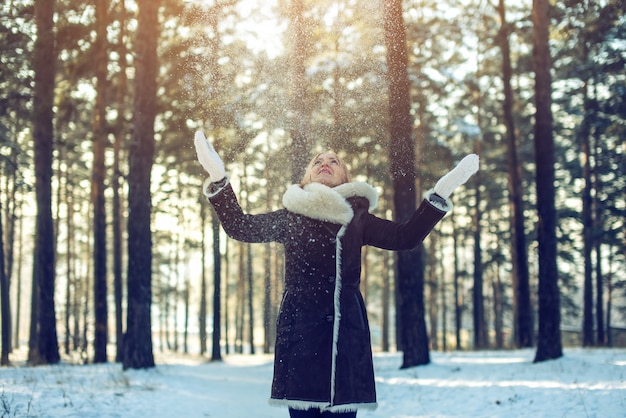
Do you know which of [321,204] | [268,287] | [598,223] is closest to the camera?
[321,204]

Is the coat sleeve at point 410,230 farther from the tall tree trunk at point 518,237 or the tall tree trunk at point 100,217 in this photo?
the tall tree trunk at point 518,237

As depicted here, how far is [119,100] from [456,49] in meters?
11.7

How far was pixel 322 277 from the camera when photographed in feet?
13.3

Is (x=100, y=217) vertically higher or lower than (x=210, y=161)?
higher

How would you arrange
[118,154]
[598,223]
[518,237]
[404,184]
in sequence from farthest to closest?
1. [598,223]
2. [518,237]
3. [118,154]
4. [404,184]

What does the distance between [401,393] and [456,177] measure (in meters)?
8.42

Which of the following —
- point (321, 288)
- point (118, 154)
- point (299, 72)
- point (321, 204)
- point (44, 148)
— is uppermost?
point (299, 72)

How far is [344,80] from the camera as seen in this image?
15.2 m

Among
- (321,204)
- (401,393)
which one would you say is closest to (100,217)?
(401,393)

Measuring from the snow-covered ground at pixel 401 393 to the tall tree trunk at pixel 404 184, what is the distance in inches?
28.5

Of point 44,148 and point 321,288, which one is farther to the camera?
point 44,148

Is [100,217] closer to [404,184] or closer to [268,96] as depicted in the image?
[268,96]

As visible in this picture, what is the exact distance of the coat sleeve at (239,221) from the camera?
4.08m

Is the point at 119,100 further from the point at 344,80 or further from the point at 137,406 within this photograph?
the point at 137,406
